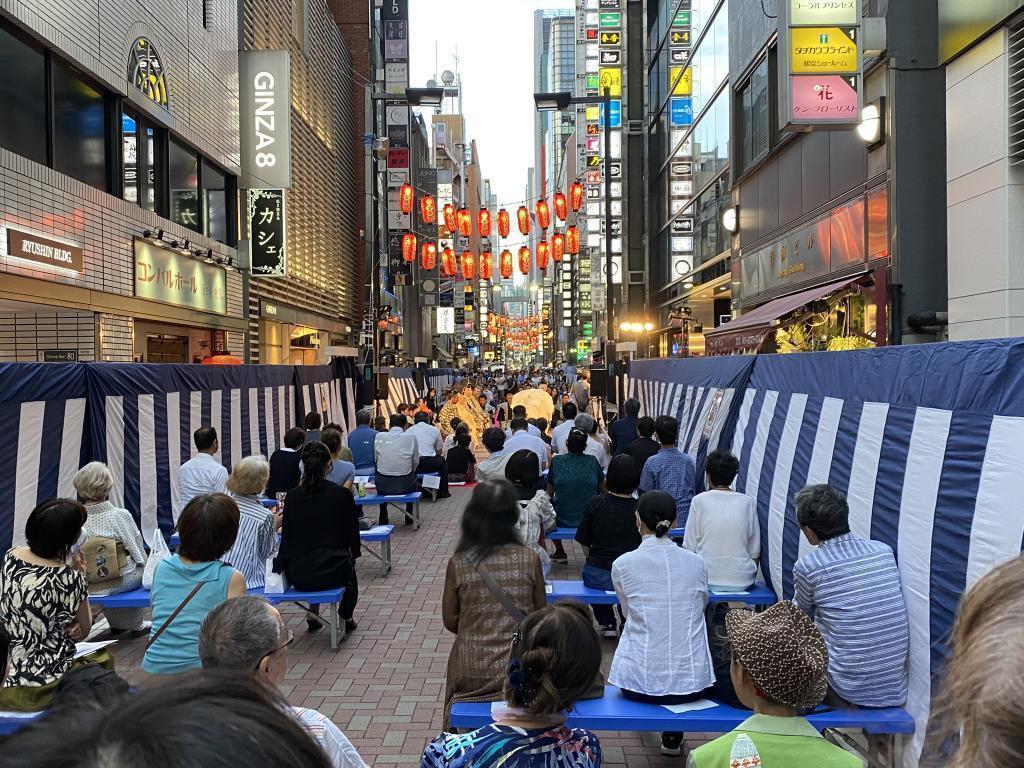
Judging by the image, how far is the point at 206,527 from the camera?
4168 millimetres

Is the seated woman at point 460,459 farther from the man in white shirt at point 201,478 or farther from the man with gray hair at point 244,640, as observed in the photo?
the man with gray hair at point 244,640

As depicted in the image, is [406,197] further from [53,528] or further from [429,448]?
[53,528]

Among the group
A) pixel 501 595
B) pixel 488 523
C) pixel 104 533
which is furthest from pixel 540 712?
pixel 104 533

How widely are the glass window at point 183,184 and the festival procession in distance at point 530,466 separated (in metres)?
0.12

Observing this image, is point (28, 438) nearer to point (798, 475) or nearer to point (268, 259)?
point (798, 475)

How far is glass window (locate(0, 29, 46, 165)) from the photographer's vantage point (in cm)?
1123

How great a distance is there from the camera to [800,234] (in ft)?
52.9

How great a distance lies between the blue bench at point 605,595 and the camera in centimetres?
628

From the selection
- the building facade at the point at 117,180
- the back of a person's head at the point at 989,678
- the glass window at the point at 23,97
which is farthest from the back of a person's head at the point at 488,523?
the glass window at the point at 23,97

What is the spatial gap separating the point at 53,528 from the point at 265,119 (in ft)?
65.1

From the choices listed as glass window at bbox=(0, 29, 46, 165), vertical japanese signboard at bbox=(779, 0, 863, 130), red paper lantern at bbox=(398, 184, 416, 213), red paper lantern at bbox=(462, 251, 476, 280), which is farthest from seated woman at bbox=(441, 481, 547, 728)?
red paper lantern at bbox=(462, 251, 476, 280)

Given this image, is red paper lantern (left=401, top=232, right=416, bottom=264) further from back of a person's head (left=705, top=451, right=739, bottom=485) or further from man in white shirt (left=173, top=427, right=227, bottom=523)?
back of a person's head (left=705, top=451, right=739, bottom=485)

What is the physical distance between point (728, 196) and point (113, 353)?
55.3 ft

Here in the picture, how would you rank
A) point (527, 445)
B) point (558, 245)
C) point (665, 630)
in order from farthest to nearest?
point (558, 245) → point (527, 445) → point (665, 630)
